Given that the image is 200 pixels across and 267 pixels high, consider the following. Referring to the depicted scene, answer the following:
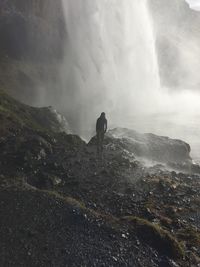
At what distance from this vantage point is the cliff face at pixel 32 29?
44.6 m

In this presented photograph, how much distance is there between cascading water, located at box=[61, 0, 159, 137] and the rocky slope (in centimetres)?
1679

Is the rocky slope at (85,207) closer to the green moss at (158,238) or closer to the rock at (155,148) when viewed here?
the green moss at (158,238)

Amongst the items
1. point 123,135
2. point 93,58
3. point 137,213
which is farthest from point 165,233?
point 93,58

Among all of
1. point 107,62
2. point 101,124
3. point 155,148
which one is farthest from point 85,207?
point 107,62

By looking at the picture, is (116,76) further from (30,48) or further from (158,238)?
(158,238)

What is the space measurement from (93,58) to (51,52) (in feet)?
28.5

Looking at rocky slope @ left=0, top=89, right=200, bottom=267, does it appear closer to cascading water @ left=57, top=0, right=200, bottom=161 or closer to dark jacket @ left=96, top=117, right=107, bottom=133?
dark jacket @ left=96, top=117, right=107, bottom=133

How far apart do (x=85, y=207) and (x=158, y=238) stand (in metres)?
3.17

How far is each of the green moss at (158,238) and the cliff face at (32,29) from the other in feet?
110

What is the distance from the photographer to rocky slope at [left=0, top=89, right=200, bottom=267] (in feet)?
42.8

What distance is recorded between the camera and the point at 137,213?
16969 millimetres

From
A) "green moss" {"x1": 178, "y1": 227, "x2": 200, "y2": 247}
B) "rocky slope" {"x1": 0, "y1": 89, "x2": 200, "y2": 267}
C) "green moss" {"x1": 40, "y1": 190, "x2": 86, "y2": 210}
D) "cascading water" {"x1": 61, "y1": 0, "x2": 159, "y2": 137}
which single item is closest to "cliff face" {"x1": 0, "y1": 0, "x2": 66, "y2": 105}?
"cascading water" {"x1": 61, "y1": 0, "x2": 159, "y2": 137}

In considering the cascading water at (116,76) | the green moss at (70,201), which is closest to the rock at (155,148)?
the cascading water at (116,76)

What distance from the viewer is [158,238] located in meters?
14.5
